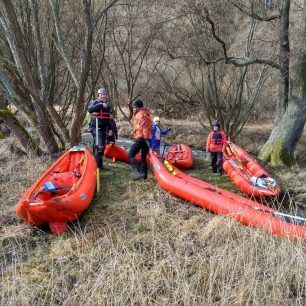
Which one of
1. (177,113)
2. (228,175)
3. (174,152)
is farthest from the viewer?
(177,113)

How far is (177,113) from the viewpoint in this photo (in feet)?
59.1

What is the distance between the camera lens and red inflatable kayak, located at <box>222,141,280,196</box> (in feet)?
21.5

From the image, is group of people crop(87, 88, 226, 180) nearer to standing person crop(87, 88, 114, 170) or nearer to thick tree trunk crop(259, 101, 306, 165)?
standing person crop(87, 88, 114, 170)

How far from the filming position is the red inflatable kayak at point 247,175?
6566 mm

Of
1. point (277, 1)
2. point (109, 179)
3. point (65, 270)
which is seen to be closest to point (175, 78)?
point (277, 1)

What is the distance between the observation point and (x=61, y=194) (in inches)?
219

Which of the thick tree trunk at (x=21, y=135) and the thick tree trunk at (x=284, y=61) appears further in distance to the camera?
the thick tree trunk at (x=284, y=61)

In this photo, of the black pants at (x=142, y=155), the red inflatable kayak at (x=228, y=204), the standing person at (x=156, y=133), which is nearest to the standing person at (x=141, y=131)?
the black pants at (x=142, y=155)

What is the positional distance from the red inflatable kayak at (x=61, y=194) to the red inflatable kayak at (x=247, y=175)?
9.04ft

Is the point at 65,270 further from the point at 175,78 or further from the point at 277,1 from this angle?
the point at 175,78

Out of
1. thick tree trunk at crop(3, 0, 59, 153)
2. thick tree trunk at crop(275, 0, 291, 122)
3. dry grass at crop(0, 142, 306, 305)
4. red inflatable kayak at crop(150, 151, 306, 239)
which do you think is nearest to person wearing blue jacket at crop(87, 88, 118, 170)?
red inflatable kayak at crop(150, 151, 306, 239)

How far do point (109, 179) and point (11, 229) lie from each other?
2.16 meters

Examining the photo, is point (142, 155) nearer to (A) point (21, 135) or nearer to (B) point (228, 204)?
(B) point (228, 204)

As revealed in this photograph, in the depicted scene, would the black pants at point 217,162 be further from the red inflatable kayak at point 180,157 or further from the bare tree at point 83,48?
the bare tree at point 83,48
